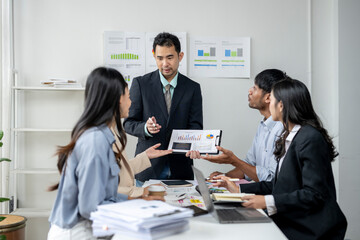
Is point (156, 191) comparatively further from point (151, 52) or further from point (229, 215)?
point (151, 52)

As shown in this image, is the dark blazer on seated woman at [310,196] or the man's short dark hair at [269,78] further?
the man's short dark hair at [269,78]

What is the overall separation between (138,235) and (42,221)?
253 centimetres

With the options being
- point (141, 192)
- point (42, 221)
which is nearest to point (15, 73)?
A: point (42, 221)

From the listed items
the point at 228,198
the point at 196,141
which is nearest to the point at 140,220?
the point at 228,198

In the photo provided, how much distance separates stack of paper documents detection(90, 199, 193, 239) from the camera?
1104 mm

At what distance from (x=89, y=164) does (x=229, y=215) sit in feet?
2.01

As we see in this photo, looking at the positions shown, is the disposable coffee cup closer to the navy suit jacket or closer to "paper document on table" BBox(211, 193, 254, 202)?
"paper document on table" BBox(211, 193, 254, 202)

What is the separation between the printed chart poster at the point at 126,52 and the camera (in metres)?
3.29

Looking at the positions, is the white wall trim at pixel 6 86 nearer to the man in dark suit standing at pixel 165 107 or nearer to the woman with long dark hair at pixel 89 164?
the man in dark suit standing at pixel 165 107

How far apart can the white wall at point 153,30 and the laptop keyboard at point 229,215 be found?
6.08ft

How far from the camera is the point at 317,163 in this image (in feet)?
4.84

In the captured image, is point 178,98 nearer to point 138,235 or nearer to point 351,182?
point 138,235

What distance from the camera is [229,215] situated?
146 centimetres

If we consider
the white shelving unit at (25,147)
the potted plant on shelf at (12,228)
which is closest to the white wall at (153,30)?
the white shelving unit at (25,147)
